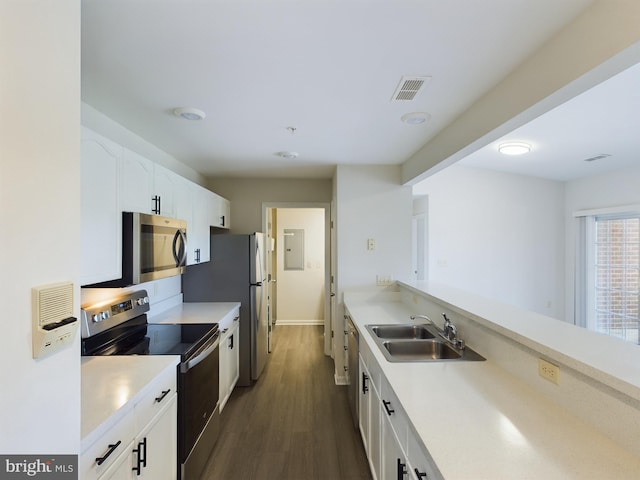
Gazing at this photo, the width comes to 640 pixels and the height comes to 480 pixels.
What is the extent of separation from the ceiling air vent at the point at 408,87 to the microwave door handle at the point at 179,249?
5.76 feet

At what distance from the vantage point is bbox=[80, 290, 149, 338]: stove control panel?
1862 millimetres

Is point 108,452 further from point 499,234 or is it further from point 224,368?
point 499,234

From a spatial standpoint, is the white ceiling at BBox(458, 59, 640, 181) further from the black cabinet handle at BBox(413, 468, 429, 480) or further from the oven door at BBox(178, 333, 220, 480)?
the oven door at BBox(178, 333, 220, 480)

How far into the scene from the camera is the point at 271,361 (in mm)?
4141

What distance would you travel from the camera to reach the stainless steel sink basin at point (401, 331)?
244 cm

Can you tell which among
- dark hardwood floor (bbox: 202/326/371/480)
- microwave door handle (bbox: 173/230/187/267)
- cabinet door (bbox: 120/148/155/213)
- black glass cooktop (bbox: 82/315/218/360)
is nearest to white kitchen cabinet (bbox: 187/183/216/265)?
microwave door handle (bbox: 173/230/187/267)

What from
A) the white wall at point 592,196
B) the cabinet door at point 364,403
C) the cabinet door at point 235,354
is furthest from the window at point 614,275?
the cabinet door at point 235,354

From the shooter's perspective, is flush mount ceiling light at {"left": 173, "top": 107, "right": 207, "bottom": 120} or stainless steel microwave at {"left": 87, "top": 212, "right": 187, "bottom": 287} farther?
flush mount ceiling light at {"left": 173, "top": 107, "right": 207, "bottom": 120}

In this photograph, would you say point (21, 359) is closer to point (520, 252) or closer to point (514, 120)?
point (514, 120)

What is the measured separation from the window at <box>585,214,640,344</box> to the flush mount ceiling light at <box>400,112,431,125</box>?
152 inches

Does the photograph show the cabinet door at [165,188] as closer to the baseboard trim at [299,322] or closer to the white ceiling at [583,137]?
the white ceiling at [583,137]

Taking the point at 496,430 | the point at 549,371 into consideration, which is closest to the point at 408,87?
the point at 549,371

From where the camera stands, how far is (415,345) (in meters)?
2.20

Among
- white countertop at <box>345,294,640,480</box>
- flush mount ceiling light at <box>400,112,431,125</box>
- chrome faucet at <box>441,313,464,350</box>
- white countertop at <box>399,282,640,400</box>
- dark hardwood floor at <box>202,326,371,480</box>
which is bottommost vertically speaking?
dark hardwood floor at <box>202,326,371,480</box>
